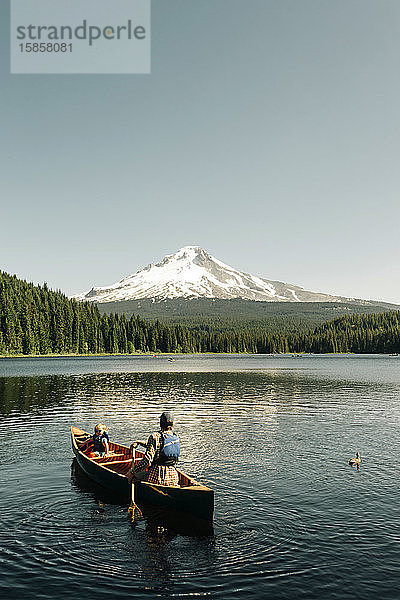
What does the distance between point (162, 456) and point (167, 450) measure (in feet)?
1.30

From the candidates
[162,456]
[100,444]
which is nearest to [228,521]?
[162,456]

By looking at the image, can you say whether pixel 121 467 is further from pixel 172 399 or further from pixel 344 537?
pixel 172 399

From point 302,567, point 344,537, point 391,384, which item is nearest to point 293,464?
point 344,537

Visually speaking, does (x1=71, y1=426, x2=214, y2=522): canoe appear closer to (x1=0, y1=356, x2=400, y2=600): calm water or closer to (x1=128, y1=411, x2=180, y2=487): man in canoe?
(x1=128, y1=411, x2=180, y2=487): man in canoe

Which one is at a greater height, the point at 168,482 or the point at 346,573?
the point at 168,482

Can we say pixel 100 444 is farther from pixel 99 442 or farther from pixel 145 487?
pixel 145 487

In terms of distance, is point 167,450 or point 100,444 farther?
point 100,444

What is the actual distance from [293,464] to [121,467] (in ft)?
35.1

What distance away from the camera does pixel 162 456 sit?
820 inches

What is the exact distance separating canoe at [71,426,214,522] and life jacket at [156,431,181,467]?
2.91 feet

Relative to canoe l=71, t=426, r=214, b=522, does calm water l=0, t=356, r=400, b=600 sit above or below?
below

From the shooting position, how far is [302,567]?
16172 mm

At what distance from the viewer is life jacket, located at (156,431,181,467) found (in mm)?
20641

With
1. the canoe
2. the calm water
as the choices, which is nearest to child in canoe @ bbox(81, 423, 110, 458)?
the canoe
